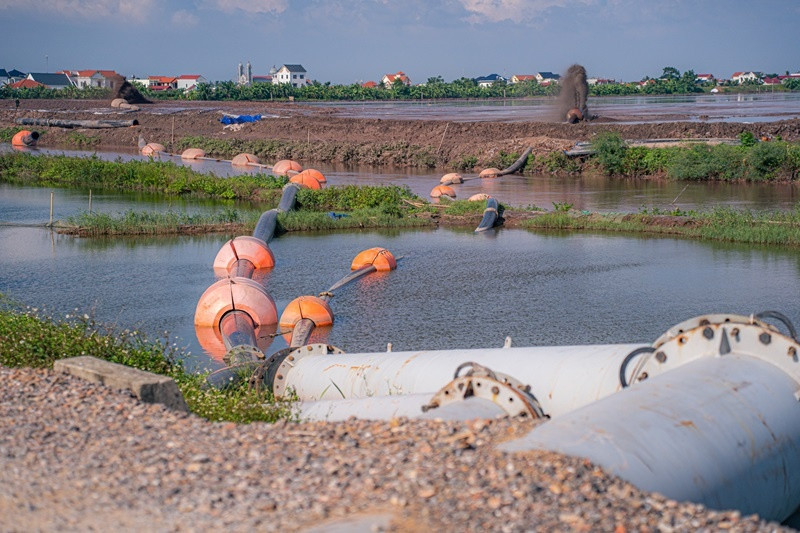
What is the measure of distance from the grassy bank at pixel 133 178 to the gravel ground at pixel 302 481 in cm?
2341

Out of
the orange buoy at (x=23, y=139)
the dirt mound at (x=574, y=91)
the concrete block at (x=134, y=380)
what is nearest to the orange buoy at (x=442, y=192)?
the concrete block at (x=134, y=380)

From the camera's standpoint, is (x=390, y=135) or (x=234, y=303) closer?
(x=234, y=303)

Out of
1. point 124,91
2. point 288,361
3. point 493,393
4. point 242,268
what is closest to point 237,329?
point 288,361

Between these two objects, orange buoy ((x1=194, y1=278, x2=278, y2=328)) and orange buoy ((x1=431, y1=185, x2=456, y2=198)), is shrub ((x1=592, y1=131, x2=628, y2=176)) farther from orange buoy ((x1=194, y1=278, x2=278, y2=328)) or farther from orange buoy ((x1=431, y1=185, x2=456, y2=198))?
orange buoy ((x1=194, y1=278, x2=278, y2=328))

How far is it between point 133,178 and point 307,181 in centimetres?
660

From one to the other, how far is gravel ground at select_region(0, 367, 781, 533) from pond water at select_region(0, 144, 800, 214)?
2211 centimetres

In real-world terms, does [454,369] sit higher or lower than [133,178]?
lower

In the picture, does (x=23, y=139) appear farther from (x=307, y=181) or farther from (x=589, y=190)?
(x=589, y=190)

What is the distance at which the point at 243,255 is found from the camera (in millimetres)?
Answer: 18641

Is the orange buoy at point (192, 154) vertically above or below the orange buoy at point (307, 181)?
above

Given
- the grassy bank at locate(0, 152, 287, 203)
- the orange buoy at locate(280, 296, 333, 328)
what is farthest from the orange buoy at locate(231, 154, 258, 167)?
the orange buoy at locate(280, 296, 333, 328)

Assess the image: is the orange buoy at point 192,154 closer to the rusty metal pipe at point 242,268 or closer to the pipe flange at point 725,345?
the rusty metal pipe at point 242,268

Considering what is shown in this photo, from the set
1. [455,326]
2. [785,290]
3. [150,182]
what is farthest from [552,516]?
[150,182]

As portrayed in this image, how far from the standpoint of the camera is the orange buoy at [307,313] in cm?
1448
